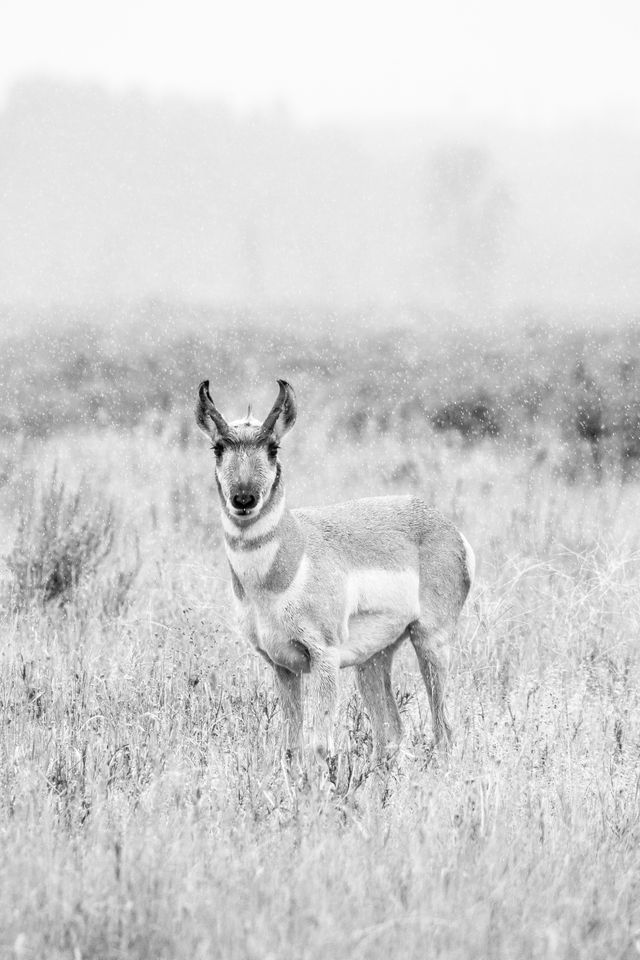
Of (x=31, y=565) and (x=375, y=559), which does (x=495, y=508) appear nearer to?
(x=31, y=565)

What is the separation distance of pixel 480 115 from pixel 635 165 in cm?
1615

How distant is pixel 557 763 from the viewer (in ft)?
16.9

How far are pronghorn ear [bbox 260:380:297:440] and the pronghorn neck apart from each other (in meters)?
0.25

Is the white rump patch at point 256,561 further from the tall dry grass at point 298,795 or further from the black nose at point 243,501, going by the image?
the tall dry grass at point 298,795

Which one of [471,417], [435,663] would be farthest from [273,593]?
[471,417]

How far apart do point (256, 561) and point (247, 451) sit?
1.71 ft

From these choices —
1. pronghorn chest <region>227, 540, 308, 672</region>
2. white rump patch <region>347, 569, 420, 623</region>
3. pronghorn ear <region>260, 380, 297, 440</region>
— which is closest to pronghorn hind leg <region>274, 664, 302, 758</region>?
pronghorn chest <region>227, 540, 308, 672</region>

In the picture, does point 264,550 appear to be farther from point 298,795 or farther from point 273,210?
point 273,210

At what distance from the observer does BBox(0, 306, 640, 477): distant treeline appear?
17359mm

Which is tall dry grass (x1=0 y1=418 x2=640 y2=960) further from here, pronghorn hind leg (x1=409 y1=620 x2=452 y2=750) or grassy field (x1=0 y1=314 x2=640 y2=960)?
pronghorn hind leg (x1=409 y1=620 x2=452 y2=750)

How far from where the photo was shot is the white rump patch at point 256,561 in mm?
5148

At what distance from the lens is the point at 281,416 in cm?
509

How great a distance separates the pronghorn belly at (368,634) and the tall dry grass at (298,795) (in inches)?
13.1

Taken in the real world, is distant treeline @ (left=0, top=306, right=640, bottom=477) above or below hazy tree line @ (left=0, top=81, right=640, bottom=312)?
below
